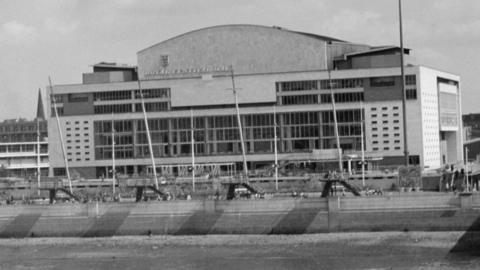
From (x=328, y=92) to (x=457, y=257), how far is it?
85.0m

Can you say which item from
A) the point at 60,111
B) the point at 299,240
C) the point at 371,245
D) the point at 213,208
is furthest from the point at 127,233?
the point at 60,111

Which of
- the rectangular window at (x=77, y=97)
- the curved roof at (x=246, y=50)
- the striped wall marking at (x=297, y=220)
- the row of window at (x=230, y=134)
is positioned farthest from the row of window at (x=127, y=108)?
the striped wall marking at (x=297, y=220)

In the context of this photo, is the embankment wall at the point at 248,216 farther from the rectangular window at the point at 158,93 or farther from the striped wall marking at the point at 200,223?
the rectangular window at the point at 158,93

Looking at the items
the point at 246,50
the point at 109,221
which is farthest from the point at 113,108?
the point at 109,221

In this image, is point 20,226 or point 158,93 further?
point 158,93

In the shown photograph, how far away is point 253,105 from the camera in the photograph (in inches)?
6344

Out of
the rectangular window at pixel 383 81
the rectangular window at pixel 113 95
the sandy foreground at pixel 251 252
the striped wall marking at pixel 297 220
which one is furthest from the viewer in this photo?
the rectangular window at pixel 113 95

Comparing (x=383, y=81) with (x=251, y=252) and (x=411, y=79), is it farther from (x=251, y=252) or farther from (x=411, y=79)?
(x=251, y=252)

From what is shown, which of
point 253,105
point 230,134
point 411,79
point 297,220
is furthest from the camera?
point 230,134

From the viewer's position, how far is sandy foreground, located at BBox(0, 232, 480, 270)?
2921 inches

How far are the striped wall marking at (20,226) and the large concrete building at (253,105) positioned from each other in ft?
203

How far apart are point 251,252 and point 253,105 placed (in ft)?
262

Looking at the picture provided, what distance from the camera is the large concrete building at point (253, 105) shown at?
516 ft

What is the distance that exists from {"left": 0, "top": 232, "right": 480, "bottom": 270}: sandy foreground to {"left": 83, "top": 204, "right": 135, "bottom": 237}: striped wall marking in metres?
1.44
